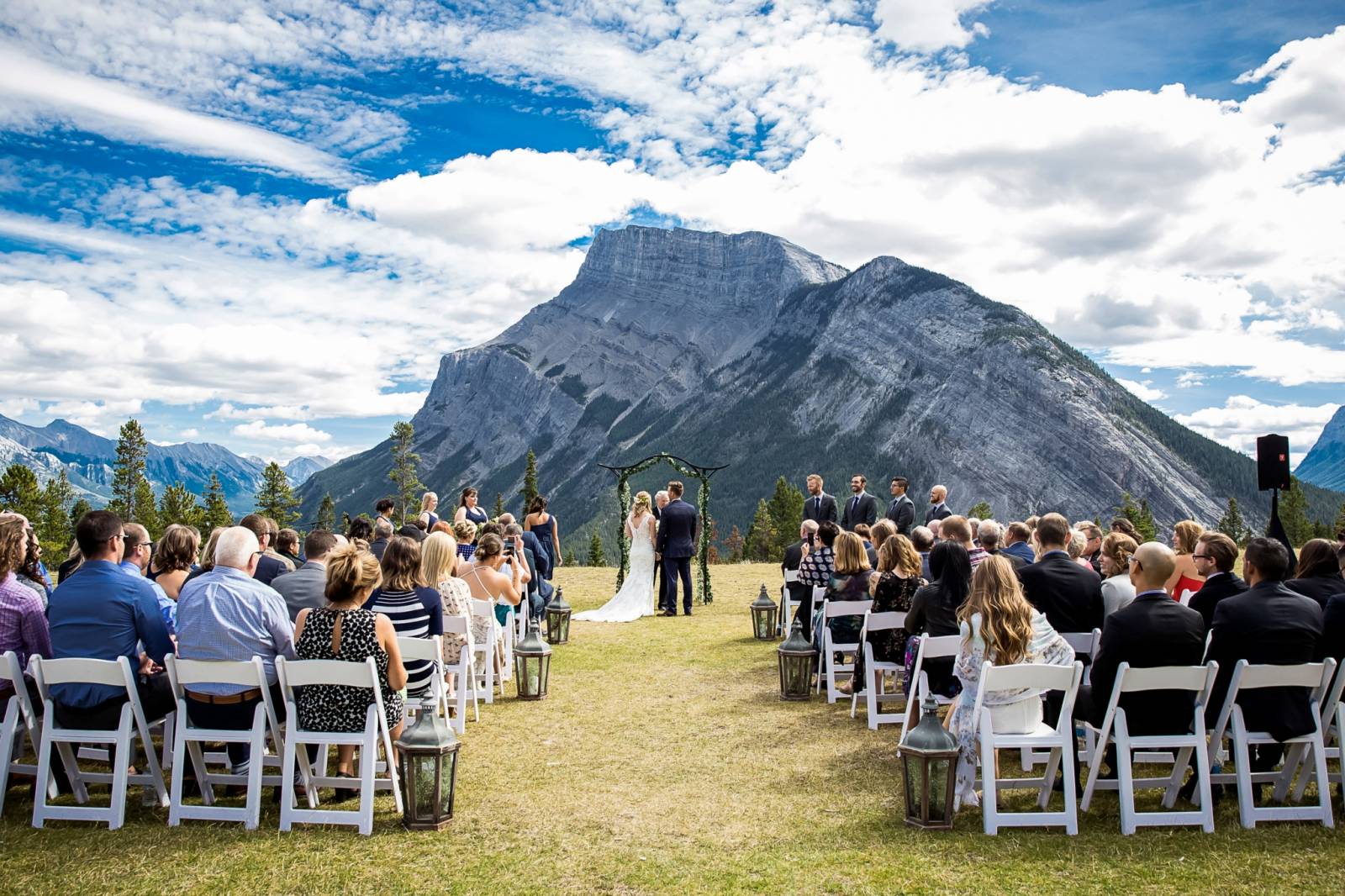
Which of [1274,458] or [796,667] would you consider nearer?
[796,667]

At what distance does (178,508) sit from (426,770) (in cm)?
5904

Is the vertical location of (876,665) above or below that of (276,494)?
below

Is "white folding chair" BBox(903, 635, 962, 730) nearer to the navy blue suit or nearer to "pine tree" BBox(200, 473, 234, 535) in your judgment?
the navy blue suit

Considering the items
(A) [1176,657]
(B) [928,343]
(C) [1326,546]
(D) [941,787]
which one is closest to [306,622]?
(D) [941,787]

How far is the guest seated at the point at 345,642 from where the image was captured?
528 cm

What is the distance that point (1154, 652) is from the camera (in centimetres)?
530

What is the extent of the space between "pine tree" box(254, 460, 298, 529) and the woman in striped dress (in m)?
54.8

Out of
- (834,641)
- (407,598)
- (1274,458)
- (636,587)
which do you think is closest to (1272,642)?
(834,641)

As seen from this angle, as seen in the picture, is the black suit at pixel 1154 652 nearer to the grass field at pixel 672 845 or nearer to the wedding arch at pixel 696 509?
the grass field at pixel 672 845

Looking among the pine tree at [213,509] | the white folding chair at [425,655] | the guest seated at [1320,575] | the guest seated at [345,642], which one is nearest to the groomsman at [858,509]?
the guest seated at [1320,575]

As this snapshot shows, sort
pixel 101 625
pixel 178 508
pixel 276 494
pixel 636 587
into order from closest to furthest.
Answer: pixel 101 625
pixel 636 587
pixel 178 508
pixel 276 494

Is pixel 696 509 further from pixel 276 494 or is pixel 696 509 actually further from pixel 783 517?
pixel 783 517

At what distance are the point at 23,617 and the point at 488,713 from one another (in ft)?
12.7

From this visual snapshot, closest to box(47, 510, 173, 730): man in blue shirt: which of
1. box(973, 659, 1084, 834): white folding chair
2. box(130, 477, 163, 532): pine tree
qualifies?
box(973, 659, 1084, 834): white folding chair
